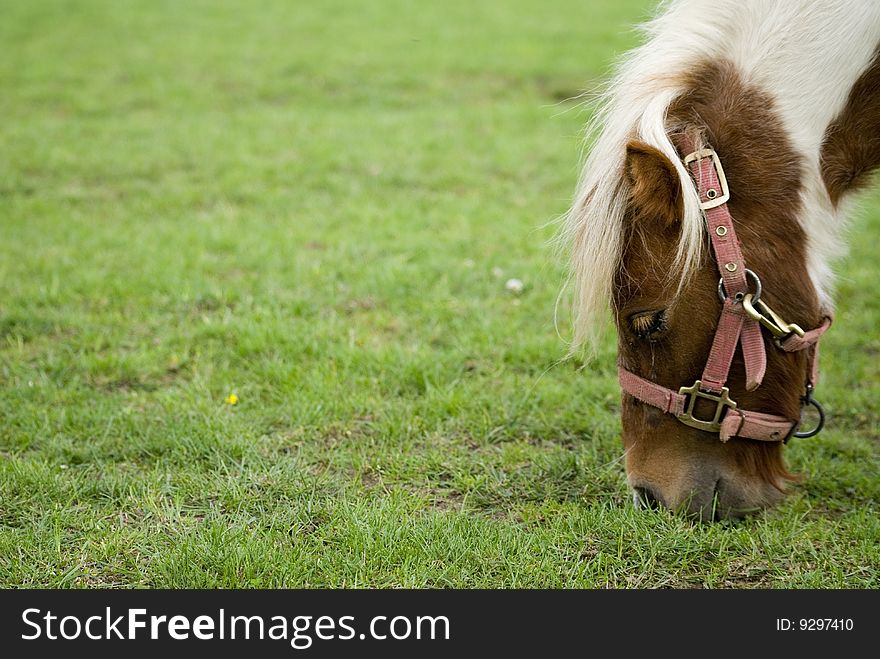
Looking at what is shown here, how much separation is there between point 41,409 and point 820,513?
3211 millimetres

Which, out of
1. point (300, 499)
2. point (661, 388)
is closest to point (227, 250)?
point (300, 499)

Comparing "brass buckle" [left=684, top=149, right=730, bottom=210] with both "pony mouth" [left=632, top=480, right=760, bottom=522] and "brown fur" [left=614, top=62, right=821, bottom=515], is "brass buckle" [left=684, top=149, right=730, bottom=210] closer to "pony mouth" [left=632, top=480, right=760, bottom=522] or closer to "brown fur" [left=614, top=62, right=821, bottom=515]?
"brown fur" [left=614, top=62, right=821, bottom=515]

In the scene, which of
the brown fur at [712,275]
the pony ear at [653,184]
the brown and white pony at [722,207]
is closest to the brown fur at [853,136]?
the brown and white pony at [722,207]

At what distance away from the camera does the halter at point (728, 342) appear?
→ 2.54 meters

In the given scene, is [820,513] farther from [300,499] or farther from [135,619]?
[135,619]

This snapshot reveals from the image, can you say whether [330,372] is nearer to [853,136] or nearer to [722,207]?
[722,207]

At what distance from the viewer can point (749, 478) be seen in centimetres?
290

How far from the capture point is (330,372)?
410 centimetres

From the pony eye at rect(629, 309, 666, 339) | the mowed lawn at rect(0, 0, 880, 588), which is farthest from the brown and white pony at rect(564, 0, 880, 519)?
the mowed lawn at rect(0, 0, 880, 588)

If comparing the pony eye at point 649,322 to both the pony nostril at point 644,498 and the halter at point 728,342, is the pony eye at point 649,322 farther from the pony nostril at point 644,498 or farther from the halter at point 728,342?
the pony nostril at point 644,498

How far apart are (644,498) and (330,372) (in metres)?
1.72

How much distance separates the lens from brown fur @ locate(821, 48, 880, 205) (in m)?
2.70

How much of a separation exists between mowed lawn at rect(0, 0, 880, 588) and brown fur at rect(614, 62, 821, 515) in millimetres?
296

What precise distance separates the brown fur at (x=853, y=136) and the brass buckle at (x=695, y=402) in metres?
0.74
